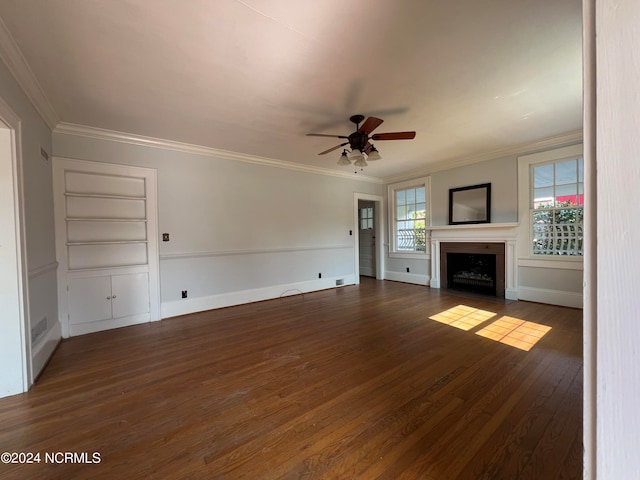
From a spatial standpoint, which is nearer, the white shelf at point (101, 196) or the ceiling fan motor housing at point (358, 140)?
the ceiling fan motor housing at point (358, 140)

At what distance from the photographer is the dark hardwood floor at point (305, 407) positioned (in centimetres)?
141

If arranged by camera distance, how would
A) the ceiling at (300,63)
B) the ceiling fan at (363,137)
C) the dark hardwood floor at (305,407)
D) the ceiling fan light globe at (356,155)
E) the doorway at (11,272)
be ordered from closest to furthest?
the dark hardwood floor at (305,407), the ceiling at (300,63), the doorway at (11,272), the ceiling fan at (363,137), the ceiling fan light globe at (356,155)

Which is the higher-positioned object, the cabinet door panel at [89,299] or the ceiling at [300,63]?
the ceiling at [300,63]

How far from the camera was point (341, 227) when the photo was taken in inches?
231

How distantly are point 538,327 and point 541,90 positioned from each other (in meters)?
2.58

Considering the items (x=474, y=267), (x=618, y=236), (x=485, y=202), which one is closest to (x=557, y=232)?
(x=485, y=202)

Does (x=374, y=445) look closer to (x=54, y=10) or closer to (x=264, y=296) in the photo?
(x=54, y=10)

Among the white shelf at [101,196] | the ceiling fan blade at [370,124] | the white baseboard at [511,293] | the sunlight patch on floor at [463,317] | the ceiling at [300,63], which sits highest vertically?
the ceiling at [300,63]

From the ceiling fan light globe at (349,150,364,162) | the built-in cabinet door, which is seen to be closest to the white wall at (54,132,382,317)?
the built-in cabinet door

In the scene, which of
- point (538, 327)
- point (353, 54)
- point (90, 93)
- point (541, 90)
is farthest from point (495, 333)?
point (90, 93)

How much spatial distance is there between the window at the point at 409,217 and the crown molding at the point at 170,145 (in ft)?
6.11

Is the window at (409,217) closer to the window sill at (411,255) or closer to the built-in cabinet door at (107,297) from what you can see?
the window sill at (411,255)

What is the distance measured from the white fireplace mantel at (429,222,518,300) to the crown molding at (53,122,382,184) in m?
2.60

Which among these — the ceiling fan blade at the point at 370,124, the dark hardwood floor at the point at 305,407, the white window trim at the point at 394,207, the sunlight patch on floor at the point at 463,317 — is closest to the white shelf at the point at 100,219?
the dark hardwood floor at the point at 305,407
